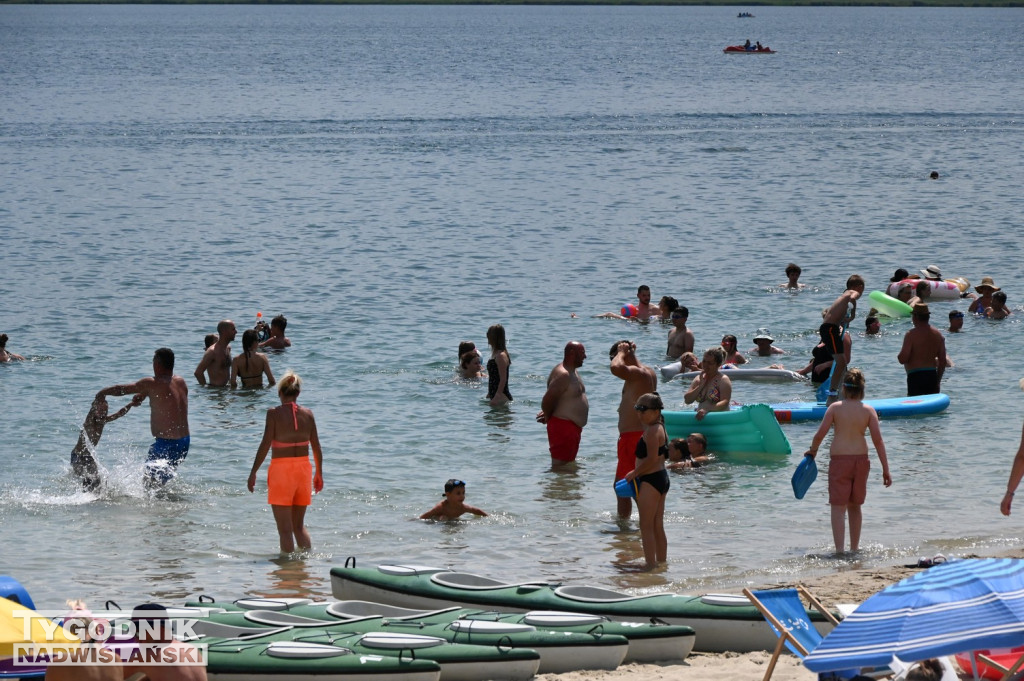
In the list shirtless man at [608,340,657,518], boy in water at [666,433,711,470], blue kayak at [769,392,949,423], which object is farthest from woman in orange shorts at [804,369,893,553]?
blue kayak at [769,392,949,423]

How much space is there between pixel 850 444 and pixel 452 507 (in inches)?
142

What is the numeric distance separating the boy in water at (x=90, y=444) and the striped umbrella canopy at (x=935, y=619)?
8198 mm

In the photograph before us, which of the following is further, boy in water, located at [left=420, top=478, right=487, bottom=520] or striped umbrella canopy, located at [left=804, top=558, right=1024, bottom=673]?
boy in water, located at [left=420, top=478, right=487, bottom=520]

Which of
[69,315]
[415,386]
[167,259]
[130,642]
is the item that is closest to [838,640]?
[130,642]

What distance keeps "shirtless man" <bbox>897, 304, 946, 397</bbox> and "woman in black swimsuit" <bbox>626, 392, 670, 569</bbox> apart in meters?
5.42

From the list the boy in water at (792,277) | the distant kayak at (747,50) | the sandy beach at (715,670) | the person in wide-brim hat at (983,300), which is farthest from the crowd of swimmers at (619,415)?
the distant kayak at (747,50)

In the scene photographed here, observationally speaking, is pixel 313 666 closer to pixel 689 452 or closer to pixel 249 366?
pixel 689 452

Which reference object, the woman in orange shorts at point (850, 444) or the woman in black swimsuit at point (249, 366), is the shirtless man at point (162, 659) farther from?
the woman in black swimsuit at point (249, 366)

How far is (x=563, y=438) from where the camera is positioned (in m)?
12.7

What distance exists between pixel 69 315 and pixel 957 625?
1880cm

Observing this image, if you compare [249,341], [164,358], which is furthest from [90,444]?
[249,341]

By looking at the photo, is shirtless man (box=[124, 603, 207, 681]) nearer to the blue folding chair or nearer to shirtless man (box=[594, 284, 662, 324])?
A: the blue folding chair

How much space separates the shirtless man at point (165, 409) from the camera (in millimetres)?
11789

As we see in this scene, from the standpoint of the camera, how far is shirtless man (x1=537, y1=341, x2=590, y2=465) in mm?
11664
